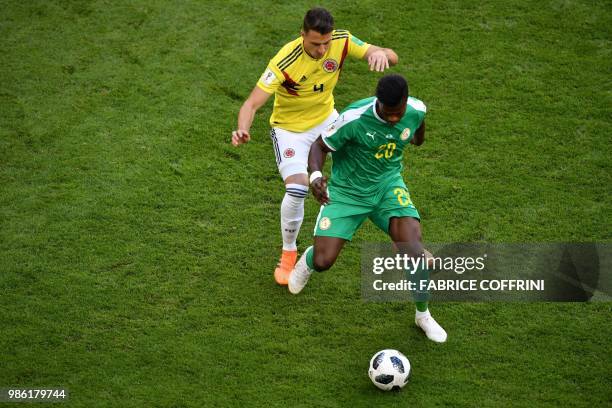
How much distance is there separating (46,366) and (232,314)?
1741 mm

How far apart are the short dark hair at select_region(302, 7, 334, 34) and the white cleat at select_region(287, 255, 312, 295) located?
2.11 metres

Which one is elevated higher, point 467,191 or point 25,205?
point 467,191

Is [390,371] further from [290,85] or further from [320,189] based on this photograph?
[290,85]

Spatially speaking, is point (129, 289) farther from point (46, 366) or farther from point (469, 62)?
point (469, 62)

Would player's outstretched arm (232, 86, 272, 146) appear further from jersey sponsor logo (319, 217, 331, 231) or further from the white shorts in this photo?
jersey sponsor logo (319, 217, 331, 231)

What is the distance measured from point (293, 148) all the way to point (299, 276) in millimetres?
1247

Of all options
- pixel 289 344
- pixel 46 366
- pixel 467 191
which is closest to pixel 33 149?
pixel 46 366

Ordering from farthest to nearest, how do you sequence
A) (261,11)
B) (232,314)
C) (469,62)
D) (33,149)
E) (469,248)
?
(261,11) → (469,62) → (33,149) → (469,248) → (232,314)

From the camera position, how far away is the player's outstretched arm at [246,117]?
7195mm

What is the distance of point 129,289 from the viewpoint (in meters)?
8.06

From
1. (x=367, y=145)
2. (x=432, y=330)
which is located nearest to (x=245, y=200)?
(x=367, y=145)

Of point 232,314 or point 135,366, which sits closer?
point 135,366

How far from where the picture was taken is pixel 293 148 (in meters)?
7.99

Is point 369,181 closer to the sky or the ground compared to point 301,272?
closer to the sky
